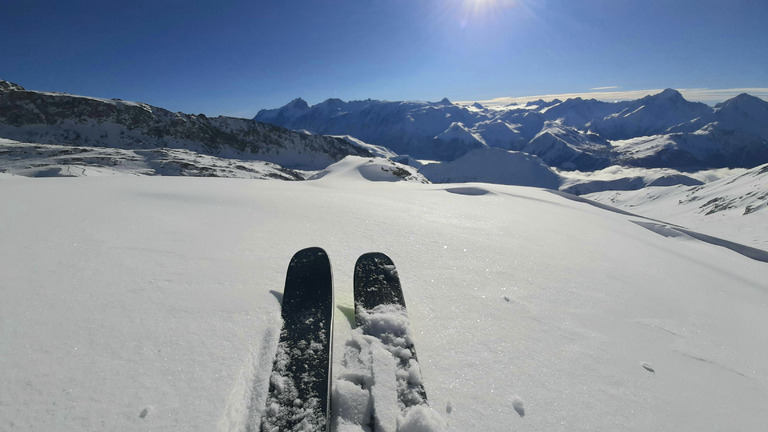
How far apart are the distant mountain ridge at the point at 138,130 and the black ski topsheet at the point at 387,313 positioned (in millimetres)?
85611

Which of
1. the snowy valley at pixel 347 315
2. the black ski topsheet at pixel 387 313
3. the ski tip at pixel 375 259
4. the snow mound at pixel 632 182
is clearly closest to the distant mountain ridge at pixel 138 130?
the snowy valley at pixel 347 315

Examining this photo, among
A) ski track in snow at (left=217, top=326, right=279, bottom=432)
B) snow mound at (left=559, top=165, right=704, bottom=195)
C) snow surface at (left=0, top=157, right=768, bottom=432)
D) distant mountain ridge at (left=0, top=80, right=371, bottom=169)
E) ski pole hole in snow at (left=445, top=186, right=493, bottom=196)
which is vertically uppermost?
snow mound at (left=559, top=165, right=704, bottom=195)

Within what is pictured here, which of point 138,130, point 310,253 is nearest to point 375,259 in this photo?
point 310,253

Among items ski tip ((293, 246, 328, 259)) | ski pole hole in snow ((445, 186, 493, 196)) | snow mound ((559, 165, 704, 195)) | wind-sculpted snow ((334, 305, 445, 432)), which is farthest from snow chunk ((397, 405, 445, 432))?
snow mound ((559, 165, 704, 195))

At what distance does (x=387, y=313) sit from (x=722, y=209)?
7152 centimetres

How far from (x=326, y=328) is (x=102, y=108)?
98339 millimetres

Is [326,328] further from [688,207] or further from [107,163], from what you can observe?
[688,207]

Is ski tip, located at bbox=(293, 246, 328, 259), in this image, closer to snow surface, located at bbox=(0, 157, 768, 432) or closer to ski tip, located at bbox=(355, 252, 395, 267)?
snow surface, located at bbox=(0, 157, 768, 432)

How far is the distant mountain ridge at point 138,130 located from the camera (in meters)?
64.6

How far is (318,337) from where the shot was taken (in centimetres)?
233

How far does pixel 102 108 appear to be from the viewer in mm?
72250

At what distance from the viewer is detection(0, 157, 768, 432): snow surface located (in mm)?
1743

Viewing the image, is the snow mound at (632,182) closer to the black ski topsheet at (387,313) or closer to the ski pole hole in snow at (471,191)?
the ski pole hole in snow at (471,191)

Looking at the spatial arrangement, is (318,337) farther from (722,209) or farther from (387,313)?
(722,209)
